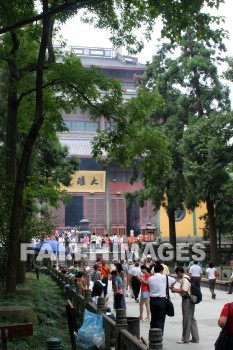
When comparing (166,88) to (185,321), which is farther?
(166,88)

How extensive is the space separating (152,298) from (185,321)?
31.8 inches

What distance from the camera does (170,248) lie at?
2916 centimetres

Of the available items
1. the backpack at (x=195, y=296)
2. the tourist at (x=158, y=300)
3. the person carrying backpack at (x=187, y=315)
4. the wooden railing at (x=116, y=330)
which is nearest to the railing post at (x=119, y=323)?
the wooden railing at (x=116, y=330)

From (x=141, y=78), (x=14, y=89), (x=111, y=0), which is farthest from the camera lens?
(x=141, y=78)

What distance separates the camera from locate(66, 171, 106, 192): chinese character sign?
4106 centimetres

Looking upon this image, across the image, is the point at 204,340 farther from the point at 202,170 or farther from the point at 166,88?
the point at 166,88

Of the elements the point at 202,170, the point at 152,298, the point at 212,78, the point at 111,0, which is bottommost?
the point at 152,298

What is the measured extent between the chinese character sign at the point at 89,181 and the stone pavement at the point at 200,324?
24.4m

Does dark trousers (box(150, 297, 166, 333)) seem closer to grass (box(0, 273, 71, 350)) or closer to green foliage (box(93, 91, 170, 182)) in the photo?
grass (box(0, 273, 71, 350))

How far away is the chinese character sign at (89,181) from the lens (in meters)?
41.1

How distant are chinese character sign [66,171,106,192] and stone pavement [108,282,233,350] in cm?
2436

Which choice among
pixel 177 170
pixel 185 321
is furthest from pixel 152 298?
pixel 177 170

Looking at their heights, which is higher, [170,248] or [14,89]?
[14,89]

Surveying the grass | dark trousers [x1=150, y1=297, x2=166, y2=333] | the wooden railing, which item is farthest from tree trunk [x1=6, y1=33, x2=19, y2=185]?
dark trousers [x1=150, y1=297, x2=166, y2=333]
